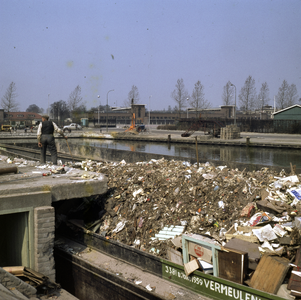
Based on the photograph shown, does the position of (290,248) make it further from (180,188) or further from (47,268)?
(47,268)

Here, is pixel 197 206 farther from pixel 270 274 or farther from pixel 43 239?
pixel 43 239

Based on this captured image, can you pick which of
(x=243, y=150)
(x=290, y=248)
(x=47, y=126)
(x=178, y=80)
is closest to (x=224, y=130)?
(x=243, y=150)

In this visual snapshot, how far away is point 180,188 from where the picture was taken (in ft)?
24.7

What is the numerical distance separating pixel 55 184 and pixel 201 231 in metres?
3.29

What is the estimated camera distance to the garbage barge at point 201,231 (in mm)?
4699

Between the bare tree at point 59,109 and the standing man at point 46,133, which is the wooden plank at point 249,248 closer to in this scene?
the standing man at point 46,133

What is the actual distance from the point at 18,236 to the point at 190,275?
3683 mm

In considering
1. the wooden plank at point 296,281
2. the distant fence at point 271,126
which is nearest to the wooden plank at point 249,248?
the wooden plank at point 296,281

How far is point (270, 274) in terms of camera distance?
14.8 ft

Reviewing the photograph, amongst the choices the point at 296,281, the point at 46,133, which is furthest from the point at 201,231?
the point at 46,133

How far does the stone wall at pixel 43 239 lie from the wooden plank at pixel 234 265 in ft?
11.1

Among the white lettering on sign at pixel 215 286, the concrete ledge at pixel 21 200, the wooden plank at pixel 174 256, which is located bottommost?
the white lettering on sign at pixel 215 286

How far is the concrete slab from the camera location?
6.04 meters

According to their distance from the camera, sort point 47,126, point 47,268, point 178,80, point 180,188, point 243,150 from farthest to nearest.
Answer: point 178,80 < point 243,150 < point 47,126 < point 180,188 < point 47,268
